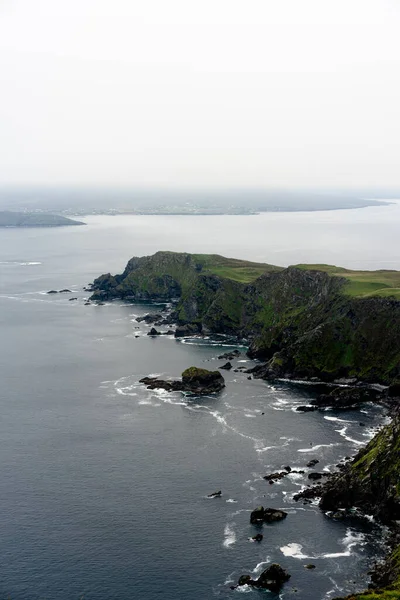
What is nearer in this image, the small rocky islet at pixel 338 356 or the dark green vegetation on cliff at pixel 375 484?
the dark green vegetation on cliff at pixel 375 484

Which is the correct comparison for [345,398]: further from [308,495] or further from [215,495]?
[215,495]

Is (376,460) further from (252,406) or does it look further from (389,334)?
(389,334)

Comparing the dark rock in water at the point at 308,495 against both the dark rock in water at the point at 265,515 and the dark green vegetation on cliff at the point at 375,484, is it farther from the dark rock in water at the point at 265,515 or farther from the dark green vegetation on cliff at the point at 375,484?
the dark rock in water at the point at 265,515

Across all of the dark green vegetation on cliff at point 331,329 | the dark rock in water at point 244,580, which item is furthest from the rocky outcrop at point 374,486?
the dark green vegetation on cliff at point 331,329

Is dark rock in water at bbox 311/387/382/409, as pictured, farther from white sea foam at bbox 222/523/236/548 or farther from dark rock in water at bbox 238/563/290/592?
dark rock in water at bbox 238/563/290/592

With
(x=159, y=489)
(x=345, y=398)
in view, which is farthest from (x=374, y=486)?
(x=345, y=398)

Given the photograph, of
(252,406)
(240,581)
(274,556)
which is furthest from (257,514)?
(252,406)

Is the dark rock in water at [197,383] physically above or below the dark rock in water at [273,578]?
above
